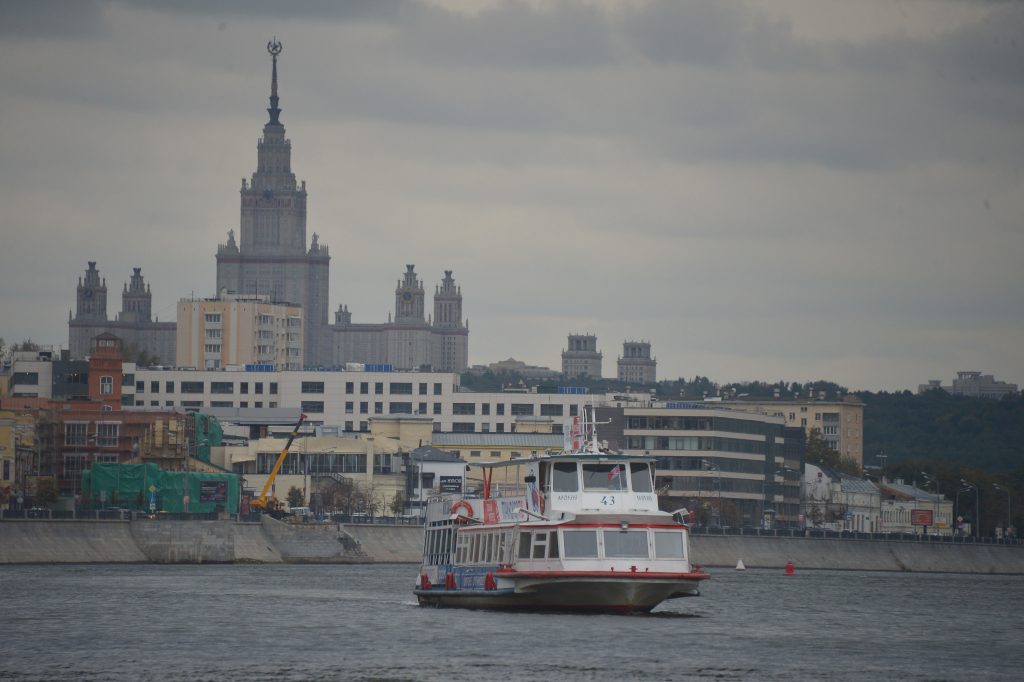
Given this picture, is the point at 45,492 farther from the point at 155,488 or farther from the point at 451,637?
the point at 451,637

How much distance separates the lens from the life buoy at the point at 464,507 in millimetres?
99500

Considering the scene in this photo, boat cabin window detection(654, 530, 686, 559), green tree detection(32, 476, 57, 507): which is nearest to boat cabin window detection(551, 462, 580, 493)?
boat cabin window detection(654, 530, 686, 559)

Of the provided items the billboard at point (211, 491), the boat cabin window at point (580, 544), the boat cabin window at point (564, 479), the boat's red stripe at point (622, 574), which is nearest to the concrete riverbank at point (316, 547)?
the billboard at point (211, 491)

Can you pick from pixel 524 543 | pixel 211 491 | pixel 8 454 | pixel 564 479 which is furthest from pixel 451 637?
pixel 8 454

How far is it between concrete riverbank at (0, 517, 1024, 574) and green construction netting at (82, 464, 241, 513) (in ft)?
52.8

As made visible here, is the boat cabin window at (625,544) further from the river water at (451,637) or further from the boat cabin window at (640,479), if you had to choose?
the boat cabin window at (640,479)

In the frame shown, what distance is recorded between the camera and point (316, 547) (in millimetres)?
171000

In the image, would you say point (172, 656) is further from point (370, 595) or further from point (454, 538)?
point (370, 595)

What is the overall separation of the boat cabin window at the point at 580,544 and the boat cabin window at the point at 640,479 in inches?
151

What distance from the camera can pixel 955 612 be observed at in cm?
11819

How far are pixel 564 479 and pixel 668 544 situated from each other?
5.21 m

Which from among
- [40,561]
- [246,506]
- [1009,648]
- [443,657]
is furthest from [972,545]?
[443,657]

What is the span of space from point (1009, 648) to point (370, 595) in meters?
38.0

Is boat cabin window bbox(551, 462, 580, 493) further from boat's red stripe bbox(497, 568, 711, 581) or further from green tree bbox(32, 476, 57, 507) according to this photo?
green tree bbox(32, 476, 57, 507)
